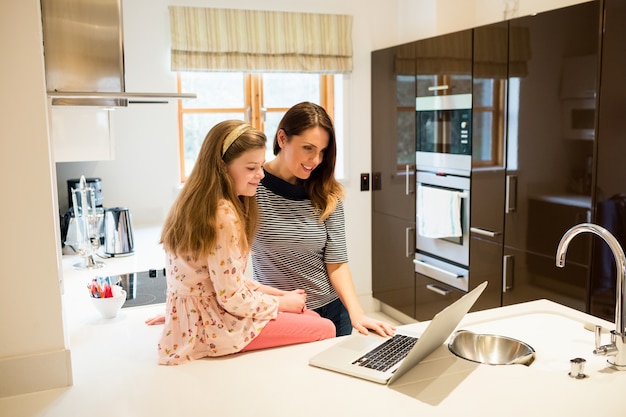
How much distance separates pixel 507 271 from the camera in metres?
3.37

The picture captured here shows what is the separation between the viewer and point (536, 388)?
148 cm

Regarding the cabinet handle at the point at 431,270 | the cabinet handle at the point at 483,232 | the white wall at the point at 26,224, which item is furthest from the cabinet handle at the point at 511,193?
the white wall at the point at 26,224

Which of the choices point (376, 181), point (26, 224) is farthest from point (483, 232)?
point (26, 224)

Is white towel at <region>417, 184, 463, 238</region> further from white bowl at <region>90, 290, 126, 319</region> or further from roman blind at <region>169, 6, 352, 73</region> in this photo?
white bowl at <region>90, 290, 126, 319</region>

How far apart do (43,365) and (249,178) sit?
717 mm

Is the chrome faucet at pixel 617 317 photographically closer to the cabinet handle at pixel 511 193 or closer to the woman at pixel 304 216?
the woman at pixel 304 216

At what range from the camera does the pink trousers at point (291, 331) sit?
1.72 meters

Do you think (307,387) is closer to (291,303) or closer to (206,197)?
(291,303)

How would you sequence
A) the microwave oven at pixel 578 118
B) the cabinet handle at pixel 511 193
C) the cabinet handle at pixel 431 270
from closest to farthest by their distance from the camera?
the microwave oven at pixel 578 118, the cabinet handle at pixel 511 193, the cabinet handle at pixel 431 270

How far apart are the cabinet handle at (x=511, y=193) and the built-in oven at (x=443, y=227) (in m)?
0.36

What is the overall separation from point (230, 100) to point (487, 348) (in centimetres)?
308

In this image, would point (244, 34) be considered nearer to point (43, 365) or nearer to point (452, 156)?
point (452, 156)

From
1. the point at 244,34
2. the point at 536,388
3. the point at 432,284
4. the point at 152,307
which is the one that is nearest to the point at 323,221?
the point at 152,307

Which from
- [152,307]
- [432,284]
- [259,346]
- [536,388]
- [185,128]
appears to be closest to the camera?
[536,388]
